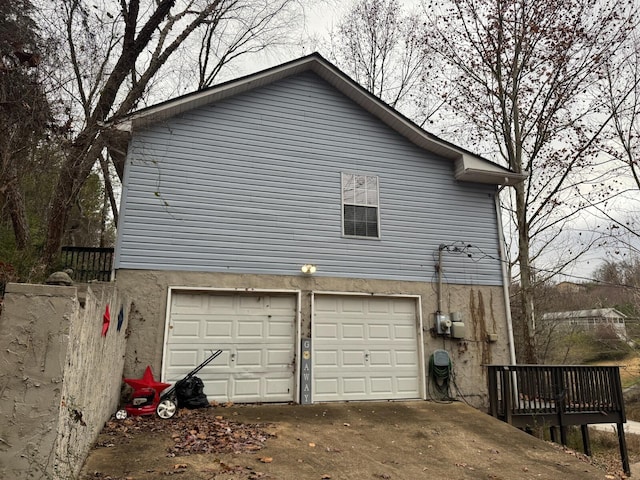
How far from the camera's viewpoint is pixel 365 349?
9039 mm

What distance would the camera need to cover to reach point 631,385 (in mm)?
22625

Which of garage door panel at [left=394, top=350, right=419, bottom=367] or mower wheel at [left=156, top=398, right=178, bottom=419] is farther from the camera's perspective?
garage door panel at [left=394, top=350, right=419, bottom=367]

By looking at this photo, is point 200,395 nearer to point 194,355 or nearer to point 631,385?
point 194,355

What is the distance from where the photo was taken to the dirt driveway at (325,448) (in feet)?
15.9

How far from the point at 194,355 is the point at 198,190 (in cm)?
321

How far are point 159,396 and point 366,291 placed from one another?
4462 mm

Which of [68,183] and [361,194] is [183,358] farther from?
[361,194]

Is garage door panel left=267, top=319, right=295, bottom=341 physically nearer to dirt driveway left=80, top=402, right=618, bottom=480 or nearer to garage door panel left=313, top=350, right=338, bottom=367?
garage door panel left=313, top=350, right=338, bottom=367

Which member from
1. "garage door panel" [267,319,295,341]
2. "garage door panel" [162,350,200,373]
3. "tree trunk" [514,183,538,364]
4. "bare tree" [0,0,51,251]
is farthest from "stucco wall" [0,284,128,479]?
"tree trunk" [514,183,538,364]

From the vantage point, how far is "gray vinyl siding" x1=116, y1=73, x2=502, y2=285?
8.34 metres

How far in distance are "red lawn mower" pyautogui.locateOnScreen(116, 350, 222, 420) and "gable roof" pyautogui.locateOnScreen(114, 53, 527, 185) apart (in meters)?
5.21

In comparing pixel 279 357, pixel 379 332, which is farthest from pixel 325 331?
pixel 379 332

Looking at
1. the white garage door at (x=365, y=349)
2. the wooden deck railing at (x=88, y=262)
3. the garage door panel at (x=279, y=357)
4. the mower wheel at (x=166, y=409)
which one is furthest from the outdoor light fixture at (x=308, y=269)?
the wooden deck railing at (x=88, y=262)

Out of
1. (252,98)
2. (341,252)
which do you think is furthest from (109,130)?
(341,252)
